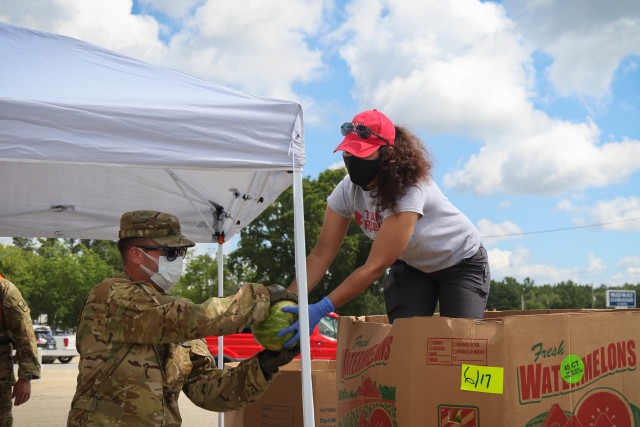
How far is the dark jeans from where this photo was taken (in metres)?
3.58

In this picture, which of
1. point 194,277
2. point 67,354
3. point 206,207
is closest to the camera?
point 206,207

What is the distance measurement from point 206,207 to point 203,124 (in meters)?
2.66

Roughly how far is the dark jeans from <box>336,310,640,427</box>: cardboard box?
1.70 feet

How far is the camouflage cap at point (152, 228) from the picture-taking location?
312cm

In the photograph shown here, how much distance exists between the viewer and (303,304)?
2967 mm

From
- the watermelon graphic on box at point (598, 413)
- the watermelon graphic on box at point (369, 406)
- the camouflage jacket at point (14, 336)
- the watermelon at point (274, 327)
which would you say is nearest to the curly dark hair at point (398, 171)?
the watermelon at point (274, 327)

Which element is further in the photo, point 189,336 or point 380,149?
point 380,149

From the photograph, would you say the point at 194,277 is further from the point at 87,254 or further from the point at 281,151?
the point at 281,151

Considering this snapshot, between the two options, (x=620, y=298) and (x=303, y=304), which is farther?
(x=620, y=298)

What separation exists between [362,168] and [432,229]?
0.46m

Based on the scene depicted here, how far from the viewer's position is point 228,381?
3.36 m

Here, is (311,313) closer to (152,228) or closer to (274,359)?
(274,359)

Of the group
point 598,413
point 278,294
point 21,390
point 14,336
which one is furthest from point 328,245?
point 21,390

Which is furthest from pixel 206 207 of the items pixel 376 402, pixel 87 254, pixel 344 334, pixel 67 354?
pixel 87 254
